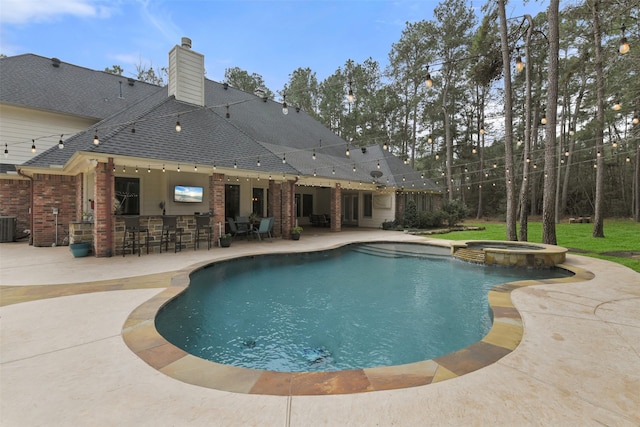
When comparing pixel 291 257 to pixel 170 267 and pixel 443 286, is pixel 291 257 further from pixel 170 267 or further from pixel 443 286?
pixel 443 286

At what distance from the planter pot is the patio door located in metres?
13.5

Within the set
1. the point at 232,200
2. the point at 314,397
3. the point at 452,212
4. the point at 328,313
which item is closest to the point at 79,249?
the point at 232,200

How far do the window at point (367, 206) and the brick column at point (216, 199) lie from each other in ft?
32.8

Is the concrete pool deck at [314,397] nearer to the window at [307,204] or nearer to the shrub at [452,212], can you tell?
the shrub at [452,212]

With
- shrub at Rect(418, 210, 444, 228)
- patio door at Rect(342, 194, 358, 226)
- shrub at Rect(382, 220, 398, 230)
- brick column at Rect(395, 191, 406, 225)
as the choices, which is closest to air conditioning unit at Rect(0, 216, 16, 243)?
patio door at Rect(342, 194, 358, 226)

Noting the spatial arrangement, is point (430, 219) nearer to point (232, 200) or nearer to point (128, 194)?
point (232, 200)

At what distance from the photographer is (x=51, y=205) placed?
10.0 meters

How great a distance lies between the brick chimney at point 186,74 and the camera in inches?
425

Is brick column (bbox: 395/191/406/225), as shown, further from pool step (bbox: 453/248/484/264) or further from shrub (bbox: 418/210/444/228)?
pool step (bbox: 453/248/484/264)

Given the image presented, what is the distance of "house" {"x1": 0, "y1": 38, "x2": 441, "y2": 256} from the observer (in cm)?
813

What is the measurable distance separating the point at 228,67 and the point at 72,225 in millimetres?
22176

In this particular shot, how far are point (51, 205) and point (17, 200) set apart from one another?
6.99 ft

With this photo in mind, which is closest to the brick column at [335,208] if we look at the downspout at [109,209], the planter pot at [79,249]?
the downspout at [109,209]

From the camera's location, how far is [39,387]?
2107 millimetres
